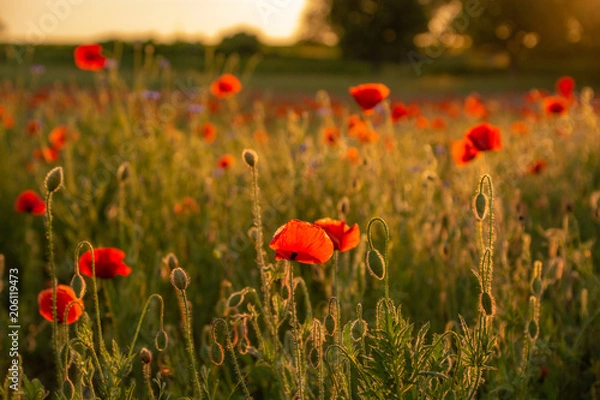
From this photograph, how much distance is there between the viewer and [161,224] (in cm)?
300

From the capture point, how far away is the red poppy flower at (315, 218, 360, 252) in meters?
1.42

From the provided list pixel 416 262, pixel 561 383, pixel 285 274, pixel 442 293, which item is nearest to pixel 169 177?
pixel 416 262

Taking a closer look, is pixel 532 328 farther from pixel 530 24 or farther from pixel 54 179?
pixel 530 24

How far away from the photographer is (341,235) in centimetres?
143

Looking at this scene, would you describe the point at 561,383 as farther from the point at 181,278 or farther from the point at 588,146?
the point at 588,146

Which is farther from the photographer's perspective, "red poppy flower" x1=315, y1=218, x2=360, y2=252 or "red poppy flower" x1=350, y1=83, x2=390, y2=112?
"red poppy flower" x1=350, y1=83, x2=390, y2=112

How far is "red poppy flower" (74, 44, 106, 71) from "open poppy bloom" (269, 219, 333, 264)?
7.63 ft

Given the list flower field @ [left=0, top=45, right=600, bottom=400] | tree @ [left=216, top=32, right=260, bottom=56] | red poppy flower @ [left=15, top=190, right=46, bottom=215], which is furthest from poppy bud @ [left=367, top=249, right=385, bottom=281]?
tree @ [left=216, top=32, right=260, bottom=56]

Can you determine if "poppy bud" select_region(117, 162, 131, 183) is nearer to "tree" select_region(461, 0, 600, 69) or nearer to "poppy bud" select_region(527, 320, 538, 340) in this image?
"poppy bud" select_region(527, 320, 538, 340)

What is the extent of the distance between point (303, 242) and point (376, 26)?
103ft

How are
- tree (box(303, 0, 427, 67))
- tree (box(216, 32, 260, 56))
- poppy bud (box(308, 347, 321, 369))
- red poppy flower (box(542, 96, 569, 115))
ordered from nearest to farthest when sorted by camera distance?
1. poppy bud (box(308, 347, 321, 369))
2. red poppy flower (box(542, 96, 569, 115))
3. tree (box(216, 32, 260, 56))
4. tree (box(303, 0, 427, 67))

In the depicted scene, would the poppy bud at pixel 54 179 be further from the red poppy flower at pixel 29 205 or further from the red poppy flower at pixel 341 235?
the red poppy flower at pixel 29 205

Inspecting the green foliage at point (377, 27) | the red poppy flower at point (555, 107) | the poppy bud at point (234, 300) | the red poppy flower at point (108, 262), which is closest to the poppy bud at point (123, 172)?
the red poppy flower at point (108, 262)

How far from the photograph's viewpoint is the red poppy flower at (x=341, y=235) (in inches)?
55.9
